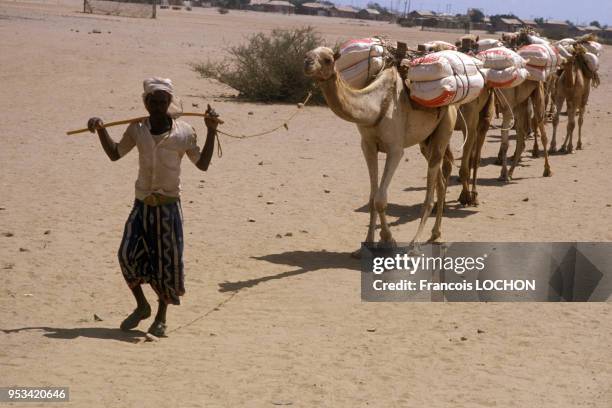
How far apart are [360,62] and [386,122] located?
76 centimetres

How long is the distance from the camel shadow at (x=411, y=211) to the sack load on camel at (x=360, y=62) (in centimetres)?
228

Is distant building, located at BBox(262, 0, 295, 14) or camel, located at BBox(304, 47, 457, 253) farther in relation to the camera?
distant building, located at BBox(262, 0, 295, 14)

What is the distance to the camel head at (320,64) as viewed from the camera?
8156 mm

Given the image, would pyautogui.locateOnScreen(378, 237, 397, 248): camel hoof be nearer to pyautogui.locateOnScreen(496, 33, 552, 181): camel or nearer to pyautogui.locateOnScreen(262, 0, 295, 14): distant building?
pyautogui.locateOnScreen(496, 33, 552, 181): camel

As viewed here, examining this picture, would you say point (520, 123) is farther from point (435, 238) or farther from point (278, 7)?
point (278, 7)

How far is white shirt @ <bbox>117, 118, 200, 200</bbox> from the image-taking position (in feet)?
22.3

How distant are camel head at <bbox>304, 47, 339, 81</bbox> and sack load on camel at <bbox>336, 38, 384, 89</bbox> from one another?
123cm

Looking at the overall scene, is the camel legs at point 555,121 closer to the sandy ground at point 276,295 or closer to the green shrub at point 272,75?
the sandy ground at point 276,295

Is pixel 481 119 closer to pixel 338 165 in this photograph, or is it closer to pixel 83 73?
pixel 338 165

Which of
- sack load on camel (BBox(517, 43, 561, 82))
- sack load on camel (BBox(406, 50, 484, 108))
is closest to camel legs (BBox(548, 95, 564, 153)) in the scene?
sack load on camel (BBox(517, 43, 561, 82))

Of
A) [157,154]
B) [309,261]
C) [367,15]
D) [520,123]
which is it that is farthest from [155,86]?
[367,15]

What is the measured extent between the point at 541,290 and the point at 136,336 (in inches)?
145

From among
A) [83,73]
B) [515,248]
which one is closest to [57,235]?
[515,248]

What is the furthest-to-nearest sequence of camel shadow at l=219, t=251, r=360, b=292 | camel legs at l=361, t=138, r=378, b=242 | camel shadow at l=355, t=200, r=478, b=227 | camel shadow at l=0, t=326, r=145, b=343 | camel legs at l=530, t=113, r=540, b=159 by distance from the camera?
camel legs at l=530, t=113, r=540, b=159 < camel shadow at l=355, t=200, r=478, b=227 < camel legs at l=361, t=138, r=378, b=242 < camel shadow at l=219, t=251, r=360, b=292 < camel shadow at l=0, t=326, r=145, b=343
